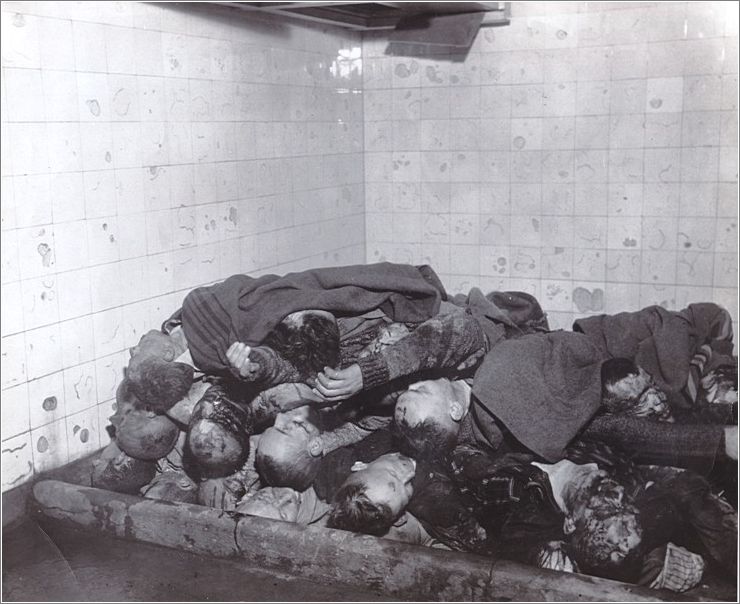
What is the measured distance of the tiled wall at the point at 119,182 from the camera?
250 cm

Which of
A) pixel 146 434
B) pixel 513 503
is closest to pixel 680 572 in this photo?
pixel 513 503

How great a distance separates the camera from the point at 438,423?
246 cm

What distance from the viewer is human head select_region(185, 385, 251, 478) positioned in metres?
2.56

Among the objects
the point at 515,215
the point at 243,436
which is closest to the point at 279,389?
the point at 243,436

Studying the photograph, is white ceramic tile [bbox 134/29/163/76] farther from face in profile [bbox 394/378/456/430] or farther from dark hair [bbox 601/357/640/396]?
dark hair [bbox 601/357/640/396]

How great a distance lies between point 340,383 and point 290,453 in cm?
26

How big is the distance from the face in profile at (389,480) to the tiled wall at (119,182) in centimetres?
102

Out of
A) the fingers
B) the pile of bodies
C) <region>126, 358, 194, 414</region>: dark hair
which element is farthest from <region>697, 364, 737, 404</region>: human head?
<region>126, 358, 194, 414</region>: dark hair

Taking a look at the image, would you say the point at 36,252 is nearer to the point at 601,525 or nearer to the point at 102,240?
the point at 102,240

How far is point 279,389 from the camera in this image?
2646mm

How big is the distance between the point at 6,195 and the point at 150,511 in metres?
1.02

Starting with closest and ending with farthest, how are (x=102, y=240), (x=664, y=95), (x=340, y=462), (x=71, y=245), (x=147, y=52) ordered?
(x=340, y=462)
(x=71, y=245)
(x=102, y=240)
(x=147, y=52)
(x=664, y=95)

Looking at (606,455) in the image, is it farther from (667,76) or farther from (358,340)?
(667,76)

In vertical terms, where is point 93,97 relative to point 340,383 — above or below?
above
